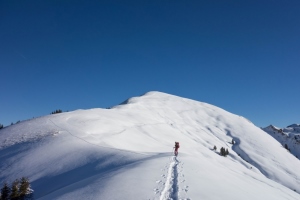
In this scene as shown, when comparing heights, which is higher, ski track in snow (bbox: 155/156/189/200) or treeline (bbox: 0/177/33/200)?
ski track in snow (bbox: 155/156/189/200)

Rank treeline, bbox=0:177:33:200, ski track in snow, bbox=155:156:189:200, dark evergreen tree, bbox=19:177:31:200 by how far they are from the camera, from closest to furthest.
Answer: ski track in snow, bbox=155:156:189:200, treeline, bbox=0:177:33:200, dark evergreen tree, bbox=19:177:31:200

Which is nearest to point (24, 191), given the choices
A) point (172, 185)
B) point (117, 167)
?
point (117, 167)

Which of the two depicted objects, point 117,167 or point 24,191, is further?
point 117,167

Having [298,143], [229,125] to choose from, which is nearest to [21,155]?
[229,125]

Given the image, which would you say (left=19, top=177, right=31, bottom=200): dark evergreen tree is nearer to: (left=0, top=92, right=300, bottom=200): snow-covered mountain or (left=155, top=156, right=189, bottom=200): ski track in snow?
(left=0, top=92, right=300, bottom=200): snow-covered mountain

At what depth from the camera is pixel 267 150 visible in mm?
81312

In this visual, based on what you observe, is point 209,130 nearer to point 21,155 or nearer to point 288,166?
point 288,166

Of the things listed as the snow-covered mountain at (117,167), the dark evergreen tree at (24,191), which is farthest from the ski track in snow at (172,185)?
the dark evergreen tree at (24,191)

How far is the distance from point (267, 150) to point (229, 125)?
20519 mm

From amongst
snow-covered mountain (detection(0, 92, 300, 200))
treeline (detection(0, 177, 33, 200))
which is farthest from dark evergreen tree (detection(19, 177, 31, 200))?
snow-covered mountain (detection(0, 92, 300, 200))

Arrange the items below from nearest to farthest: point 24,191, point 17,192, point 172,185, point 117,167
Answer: point 172,185 < point 17,192 < point 24,191 < point 117,167

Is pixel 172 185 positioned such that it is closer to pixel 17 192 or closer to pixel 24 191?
pixel 17 192

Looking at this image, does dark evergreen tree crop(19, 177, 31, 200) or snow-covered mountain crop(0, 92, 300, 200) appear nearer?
snow-covered mountain crop(0, 92, 300, 200)

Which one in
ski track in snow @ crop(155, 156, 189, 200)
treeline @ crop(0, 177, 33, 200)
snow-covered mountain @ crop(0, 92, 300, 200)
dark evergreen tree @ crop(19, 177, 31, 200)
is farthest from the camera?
dark evergreen tree @ crop(19, 177, 31, 200)
